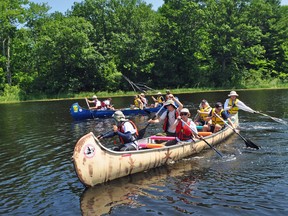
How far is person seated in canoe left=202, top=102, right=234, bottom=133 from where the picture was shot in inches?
523

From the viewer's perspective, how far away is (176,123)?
11.2 meters

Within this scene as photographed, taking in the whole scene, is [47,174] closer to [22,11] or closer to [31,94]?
[31,94]

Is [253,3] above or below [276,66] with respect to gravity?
above

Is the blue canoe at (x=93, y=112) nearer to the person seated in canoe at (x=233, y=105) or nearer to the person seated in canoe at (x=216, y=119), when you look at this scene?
the person seated in canoe at (x=233, y=105)

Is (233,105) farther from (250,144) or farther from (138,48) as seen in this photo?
(138,48)

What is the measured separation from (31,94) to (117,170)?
38.0 m

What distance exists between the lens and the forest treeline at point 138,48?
153 ft

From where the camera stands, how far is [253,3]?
56.3 m

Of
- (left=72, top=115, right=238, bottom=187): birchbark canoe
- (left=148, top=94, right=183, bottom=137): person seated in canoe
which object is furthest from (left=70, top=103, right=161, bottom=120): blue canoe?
(left=72, top=115, right=238, bottom=187): birchbark canoe

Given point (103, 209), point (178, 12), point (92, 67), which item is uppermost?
point (178, 12)

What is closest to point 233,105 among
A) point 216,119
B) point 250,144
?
point 216,119

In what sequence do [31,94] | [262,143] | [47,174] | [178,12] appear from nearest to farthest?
1. [47,174]
2. [262,143]
3. [31,94]
4. [178,12]

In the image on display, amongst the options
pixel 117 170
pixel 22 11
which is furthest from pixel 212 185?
pixel 22 11

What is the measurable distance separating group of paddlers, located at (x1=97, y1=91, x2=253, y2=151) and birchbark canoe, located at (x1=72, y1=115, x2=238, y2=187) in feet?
1.47
